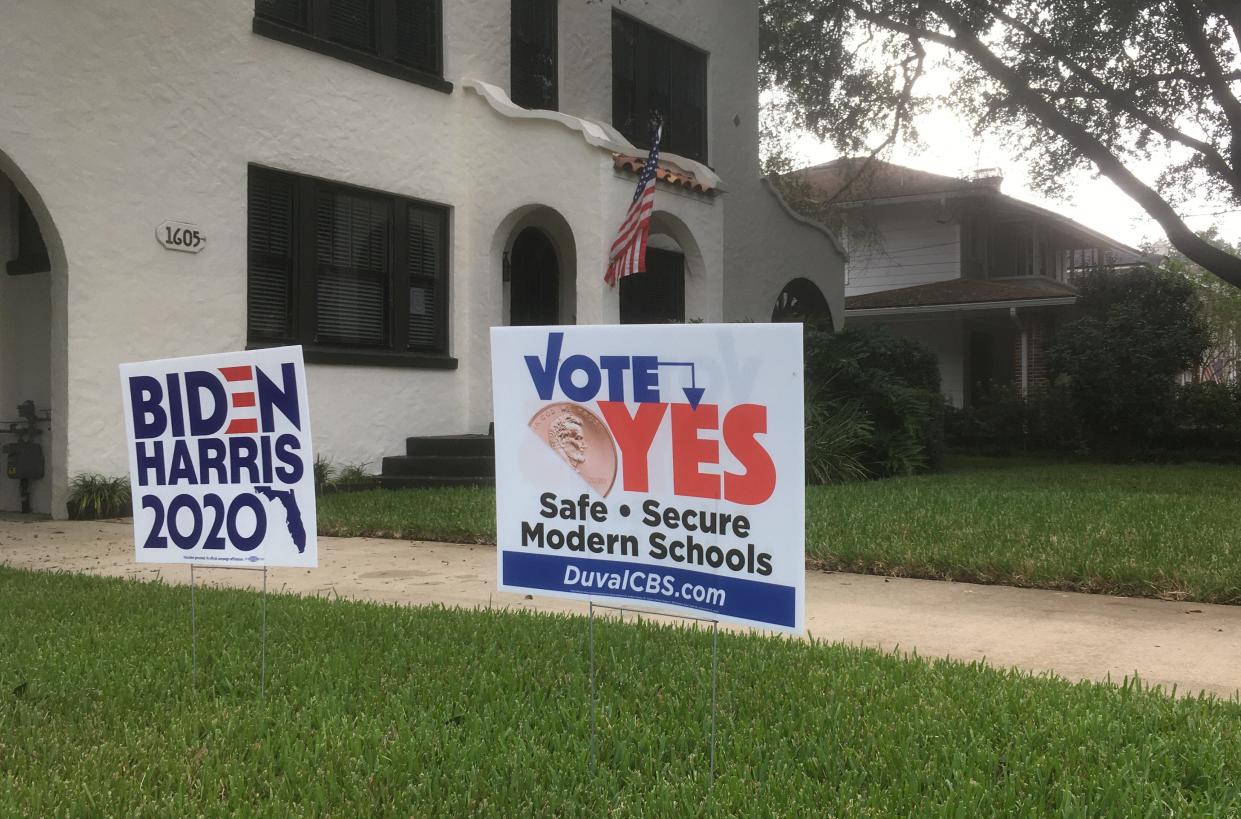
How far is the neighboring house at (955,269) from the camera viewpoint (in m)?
25.5

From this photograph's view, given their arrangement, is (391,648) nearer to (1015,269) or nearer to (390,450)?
(390,450)

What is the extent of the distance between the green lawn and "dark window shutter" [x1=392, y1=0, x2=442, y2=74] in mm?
5183

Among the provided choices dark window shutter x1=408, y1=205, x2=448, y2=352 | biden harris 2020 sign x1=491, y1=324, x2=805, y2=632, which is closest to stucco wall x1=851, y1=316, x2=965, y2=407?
dark window shutter x1=408, y1=205, x2=448, y2=352

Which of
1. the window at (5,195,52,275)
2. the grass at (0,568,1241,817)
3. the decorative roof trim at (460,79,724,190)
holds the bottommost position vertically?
the grass at (0,568,1241,817)

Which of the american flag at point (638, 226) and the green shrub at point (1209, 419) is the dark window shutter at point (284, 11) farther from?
the green shrub at point (1209, 419)

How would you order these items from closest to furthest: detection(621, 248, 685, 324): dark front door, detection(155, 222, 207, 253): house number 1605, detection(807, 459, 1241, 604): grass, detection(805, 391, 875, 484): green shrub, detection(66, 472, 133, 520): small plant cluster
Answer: detection(807, 459, 1241, 604): grass → detection(66, 472, 133, 520): small plant cluster → detection(155, 222, 207, 253): house number 1605 → detection(805, 391, 875, 484): green shrub → detection(621, 248, 685, 324): dark front door

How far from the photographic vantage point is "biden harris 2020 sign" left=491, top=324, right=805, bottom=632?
2.87m

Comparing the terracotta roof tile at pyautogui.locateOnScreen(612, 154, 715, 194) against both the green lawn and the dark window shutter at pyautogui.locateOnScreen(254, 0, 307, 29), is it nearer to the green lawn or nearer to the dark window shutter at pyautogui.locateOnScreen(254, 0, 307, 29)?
the dark window shutter at pyautogui.locateOnScreen(254, 0, 307, 29)

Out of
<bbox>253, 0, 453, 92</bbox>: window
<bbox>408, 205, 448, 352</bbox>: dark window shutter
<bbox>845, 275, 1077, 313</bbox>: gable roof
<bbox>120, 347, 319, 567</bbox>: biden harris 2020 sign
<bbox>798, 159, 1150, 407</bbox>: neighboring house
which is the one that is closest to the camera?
<bbox>120, 347, 319, 567</bbox>: biden harris 2020 sign

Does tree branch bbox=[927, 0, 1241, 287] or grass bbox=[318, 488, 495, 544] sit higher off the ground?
tree branch bbox=[927, 0, 1241, 287]

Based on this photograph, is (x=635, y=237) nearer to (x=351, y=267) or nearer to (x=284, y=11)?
(x=351, y=267)

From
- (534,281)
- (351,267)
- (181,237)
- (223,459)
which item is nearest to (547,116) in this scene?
(534,281)

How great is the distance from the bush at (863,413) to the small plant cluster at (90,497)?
699 centimetres

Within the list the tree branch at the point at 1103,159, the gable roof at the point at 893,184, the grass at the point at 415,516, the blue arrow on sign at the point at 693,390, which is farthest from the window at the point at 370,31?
the gable roof at the point at 893,184
